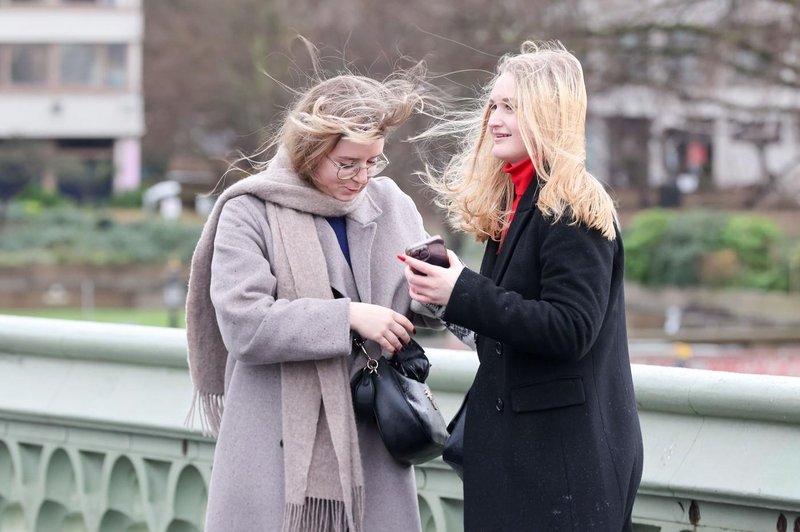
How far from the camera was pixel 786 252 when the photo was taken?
2958 cm

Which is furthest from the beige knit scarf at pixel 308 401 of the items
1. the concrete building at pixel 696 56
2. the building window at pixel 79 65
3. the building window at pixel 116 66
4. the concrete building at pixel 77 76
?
the building window at pixel 79 65

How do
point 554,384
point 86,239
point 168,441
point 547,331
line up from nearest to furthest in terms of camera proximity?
point 547,331
point 554,384
point 168,441
point 86,239

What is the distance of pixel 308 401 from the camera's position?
125 inches

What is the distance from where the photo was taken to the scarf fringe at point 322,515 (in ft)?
10.4

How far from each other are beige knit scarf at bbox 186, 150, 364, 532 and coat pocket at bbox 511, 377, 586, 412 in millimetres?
496

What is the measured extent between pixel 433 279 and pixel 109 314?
111 feet

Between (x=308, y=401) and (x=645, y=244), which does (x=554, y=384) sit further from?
(x=645, y=244)

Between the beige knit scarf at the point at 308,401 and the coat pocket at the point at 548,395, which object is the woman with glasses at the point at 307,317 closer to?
the beige knit scarf at the point at 308,401

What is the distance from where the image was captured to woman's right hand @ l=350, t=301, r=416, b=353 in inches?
122

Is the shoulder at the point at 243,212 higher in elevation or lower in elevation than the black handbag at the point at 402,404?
higher

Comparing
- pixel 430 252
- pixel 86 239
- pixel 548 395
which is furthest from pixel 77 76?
pixel 548 395

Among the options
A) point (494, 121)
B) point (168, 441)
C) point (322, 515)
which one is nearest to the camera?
point (494, 121)

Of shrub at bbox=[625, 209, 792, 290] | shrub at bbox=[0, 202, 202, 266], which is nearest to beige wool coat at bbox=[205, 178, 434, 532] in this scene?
shrub at bbox=[625, 209, 792, 290]

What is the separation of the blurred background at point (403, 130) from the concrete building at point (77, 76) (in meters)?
0.09
